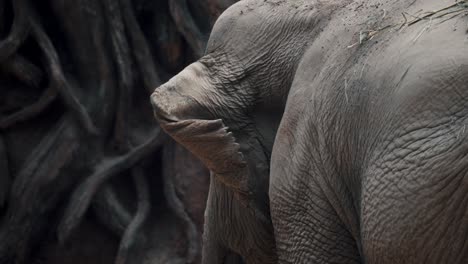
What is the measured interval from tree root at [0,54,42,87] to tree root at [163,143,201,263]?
2.22 feet

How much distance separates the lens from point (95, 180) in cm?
357

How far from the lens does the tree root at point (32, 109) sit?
3.55 meters

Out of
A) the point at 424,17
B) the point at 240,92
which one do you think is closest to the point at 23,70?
the point at 240,92

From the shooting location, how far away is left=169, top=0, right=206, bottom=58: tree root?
3.45m

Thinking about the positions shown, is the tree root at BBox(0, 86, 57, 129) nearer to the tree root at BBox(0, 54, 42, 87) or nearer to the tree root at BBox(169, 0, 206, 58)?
the tree root at BBox(0, 54, 42, 87)

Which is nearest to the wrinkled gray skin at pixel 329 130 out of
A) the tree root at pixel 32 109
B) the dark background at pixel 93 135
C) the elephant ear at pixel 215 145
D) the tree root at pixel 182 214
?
the elephant ear at pixel 215 145

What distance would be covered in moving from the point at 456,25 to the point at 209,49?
73cm

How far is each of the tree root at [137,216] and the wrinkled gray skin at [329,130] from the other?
1726 millimetres

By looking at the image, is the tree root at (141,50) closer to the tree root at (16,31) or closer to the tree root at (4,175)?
the tree root at (16,31)

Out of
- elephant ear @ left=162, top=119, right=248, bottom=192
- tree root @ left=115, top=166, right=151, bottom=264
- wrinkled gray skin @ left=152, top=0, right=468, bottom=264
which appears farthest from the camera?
tree root @ left=115, top=166, right=151, bottom=264

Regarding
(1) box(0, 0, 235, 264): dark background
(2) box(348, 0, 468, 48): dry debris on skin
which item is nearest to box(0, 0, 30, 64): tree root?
(1) box(0, 0, 235, 264): dark background

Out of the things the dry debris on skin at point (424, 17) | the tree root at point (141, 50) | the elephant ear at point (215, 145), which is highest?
the dry debris on skin at point (424, 17)

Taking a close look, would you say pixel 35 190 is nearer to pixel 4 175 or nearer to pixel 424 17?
pixel 4 175

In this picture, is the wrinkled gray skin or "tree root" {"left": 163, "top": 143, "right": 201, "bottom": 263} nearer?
the wrinkled gray skin
